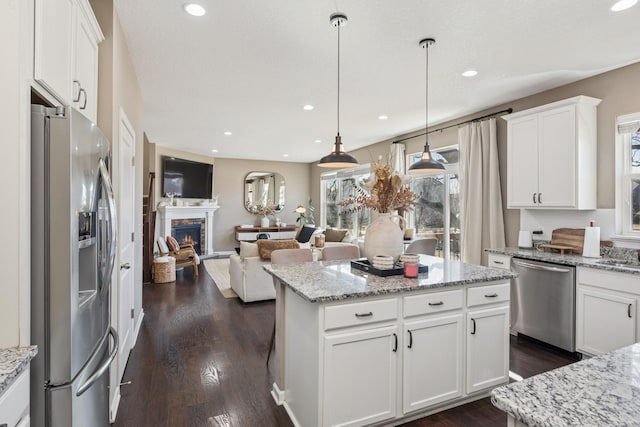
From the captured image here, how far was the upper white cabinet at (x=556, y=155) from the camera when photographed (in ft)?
10.7

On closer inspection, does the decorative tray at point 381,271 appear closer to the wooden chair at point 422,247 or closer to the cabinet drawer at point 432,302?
the cabinet drawer at point 432,302

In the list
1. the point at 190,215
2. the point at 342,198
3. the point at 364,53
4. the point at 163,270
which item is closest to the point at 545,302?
the point at 364,53

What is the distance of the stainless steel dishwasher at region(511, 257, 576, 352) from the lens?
303 centimetres

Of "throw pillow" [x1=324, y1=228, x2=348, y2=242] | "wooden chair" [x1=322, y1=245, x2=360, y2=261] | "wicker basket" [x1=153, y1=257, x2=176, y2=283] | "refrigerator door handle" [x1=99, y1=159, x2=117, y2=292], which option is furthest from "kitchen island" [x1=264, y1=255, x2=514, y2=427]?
"throw pillow" [x1=324, y1=228, x2=348, y2=242]

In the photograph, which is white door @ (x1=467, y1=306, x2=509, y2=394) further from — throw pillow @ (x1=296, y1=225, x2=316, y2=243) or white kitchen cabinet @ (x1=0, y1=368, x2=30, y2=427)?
throw pillow @ (x1=296, y1=225, x2=316, y2=243)

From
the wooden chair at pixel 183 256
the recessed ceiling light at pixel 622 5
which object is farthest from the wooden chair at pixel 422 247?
the wooden chair at pixel 183 256

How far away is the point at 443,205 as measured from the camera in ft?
18.1

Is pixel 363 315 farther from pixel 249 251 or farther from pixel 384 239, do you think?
pixel 249 251

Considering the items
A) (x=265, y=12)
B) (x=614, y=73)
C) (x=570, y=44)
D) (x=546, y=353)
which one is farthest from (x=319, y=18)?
(x=546, y=353)

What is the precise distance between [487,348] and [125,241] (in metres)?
2.91

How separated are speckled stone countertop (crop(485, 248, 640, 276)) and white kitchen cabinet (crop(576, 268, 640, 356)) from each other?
48 mm

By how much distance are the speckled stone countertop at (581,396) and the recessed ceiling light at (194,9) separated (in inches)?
104

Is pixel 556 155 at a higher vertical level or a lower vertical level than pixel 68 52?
lower

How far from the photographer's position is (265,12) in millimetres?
2309
